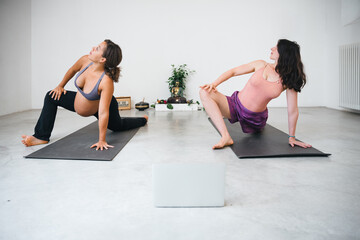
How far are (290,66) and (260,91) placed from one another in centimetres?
31

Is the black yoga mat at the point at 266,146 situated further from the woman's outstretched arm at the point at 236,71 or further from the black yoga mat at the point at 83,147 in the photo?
the black yoga mat at the point at 83,147

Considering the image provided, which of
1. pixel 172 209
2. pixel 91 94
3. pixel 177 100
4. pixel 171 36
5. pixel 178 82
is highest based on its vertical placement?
pixel 171 36

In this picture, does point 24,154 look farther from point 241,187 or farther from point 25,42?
point 25,42

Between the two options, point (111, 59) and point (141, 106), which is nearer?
point (111, 59)

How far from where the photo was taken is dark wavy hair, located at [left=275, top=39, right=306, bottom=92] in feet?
7.32

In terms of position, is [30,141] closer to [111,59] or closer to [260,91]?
[111,59]

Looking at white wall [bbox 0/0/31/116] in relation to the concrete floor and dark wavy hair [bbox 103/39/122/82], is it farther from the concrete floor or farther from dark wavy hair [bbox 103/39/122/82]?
dark wavy hair [bbox 103/39/122/82]

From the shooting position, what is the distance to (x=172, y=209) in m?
→ 1.34

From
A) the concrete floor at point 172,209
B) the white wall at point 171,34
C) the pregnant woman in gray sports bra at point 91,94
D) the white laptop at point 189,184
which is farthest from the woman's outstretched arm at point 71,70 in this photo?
the white wall at point 171,34

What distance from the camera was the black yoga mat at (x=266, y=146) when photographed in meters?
2.14

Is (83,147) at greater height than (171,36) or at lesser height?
lesser

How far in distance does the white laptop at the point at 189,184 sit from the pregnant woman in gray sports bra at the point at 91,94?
1.14 meters

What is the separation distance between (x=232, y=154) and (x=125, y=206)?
1075 millimetres

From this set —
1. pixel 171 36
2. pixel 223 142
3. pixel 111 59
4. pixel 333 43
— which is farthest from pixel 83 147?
pixel 333 43
